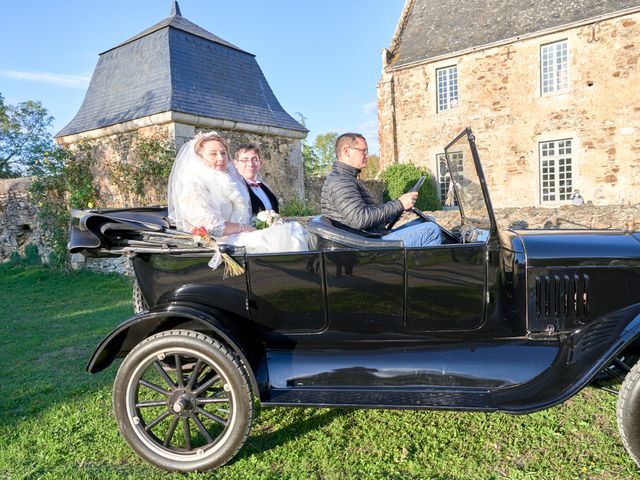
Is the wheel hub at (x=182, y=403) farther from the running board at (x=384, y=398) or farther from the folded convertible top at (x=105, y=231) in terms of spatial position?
the folded convertible top at (x=105, y=231)

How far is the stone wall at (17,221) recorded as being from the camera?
12.3 meters

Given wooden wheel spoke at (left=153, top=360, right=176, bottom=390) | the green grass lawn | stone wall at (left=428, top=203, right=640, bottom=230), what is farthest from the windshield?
stone wall at (left=428, top=203, right=640, bottom=230)

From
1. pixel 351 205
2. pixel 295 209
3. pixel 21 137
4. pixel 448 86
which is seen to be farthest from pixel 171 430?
pixel 21 137

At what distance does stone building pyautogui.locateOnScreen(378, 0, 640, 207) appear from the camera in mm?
13922

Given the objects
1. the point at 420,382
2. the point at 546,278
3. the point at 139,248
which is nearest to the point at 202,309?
the point at 139,248

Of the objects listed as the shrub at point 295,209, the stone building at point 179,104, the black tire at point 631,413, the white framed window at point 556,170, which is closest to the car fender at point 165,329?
the black tire at point 631,413

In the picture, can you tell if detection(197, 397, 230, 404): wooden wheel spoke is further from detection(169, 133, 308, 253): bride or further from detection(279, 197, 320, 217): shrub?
detection(279, 197, 320, 217): shrub

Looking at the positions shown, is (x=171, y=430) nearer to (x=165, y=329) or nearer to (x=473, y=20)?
(x=165, y=329)

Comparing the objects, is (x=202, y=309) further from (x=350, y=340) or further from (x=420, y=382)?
(x=420, y=382)

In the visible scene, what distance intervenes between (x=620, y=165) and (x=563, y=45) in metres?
4.40

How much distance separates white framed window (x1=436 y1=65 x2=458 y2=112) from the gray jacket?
49.7ft

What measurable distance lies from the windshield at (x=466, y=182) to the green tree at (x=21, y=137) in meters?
34.3

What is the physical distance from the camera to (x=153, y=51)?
10.2 meters

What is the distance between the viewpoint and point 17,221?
12.7 metres
